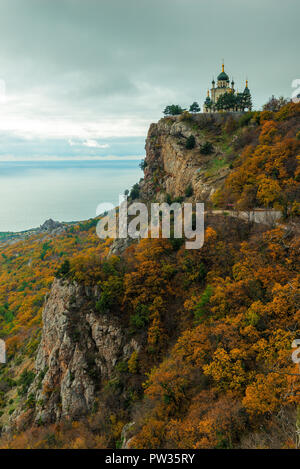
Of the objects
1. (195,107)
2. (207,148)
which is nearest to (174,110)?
(195,107)

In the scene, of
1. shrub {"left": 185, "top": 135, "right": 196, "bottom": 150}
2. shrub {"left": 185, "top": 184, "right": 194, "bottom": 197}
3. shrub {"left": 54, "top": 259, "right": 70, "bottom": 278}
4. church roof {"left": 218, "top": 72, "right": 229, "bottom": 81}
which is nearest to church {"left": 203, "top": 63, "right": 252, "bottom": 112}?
church roof {"left": 218, "top": 72, "right": 229, "bottom": 81}

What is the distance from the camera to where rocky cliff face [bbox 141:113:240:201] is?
38281mm

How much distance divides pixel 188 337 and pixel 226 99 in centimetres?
4702

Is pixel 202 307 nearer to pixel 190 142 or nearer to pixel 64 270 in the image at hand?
pixel 64 270

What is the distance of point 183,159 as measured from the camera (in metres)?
44.2

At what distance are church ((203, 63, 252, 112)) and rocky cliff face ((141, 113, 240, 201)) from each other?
4768 mm

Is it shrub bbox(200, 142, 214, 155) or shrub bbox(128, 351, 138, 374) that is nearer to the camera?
shrub bbox(128, 351, 138, 374)

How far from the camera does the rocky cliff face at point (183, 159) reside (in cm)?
3828

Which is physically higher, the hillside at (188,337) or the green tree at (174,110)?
the green tree at (174,110)

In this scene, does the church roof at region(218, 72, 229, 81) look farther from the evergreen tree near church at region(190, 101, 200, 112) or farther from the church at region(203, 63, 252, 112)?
the evergreen tree near church at region(190, 101, 200, 112)

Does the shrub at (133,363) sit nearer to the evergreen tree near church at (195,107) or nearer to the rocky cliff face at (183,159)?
the rocky cliff face at (183,159)

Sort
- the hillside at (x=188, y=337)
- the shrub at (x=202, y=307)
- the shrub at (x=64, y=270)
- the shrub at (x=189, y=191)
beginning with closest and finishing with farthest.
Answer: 1. the hillside at (x=188, y=337)
2. the shrub at (x=202, y=307)
3. the shrub at (x=64, y=270)
4. the shrub at (x=189, y=191)

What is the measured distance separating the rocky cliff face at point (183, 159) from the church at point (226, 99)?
4768mm

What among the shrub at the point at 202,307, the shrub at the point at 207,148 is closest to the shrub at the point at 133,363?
the shrub at the point at 202,307
